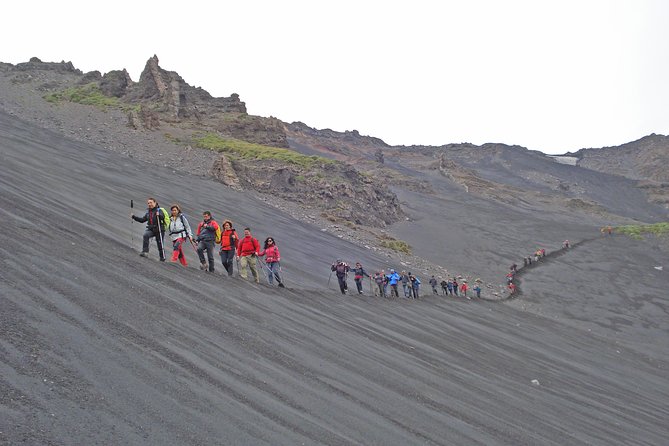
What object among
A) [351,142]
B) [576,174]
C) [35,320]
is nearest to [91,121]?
[35,320]

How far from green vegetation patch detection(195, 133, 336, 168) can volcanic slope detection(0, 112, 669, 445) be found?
37773 mm

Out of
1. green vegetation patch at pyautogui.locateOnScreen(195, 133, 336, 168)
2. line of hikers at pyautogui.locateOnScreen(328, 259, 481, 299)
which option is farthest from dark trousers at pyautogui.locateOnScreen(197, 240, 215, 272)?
green vegetation patch at pyautogui.locateOnScreen(195, 133, 336, 168)

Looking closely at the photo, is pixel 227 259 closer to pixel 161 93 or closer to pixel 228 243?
pixel 228 243

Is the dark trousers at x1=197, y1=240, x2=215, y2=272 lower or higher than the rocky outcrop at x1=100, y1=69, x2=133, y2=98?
lower

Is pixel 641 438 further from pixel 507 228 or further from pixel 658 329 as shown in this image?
pixel 507 228

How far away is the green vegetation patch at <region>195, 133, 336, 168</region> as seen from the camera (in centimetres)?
6330

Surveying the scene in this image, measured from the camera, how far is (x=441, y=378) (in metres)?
13.7

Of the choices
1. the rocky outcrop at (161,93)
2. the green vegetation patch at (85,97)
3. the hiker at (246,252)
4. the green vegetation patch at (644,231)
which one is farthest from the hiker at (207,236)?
the green vegetation patch at (644,231)

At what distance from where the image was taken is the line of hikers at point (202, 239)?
612 inches

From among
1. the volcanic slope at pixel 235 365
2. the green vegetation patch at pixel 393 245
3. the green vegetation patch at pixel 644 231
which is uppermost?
the green vegetation patch at pixel 644 231

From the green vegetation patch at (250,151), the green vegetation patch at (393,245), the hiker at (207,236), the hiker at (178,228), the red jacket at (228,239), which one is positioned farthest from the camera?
the green vegetation patch at (250,151)

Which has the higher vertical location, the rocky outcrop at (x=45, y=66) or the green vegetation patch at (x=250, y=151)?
the rocky outcrop at (x=45, y=66)

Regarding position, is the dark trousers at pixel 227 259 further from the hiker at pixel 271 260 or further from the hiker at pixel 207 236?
the hiker at pixel 271 260

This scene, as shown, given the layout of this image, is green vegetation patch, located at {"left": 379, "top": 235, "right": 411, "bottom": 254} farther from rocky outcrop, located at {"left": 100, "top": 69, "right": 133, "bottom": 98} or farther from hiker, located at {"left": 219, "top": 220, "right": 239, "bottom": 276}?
rocky outcrop, located at {"left": 100, "top": 69, "right": 133, "bottom": 98}
